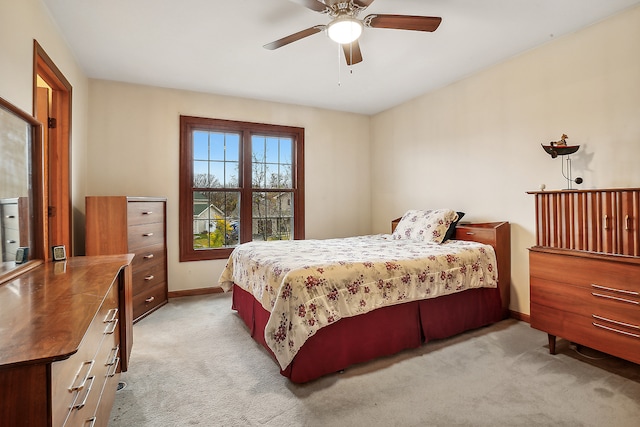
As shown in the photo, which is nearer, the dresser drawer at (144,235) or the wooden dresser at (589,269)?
the wooden dresser at (589,269)

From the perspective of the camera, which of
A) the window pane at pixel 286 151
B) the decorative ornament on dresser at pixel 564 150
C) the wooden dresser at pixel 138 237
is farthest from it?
the window pane at pixel 286 151

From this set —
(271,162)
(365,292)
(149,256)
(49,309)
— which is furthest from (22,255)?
(271,162)

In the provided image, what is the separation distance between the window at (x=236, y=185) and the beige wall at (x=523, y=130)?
162 centimetres

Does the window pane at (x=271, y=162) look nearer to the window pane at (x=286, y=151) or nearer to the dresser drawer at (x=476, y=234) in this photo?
the window pane at (x=286, y=151)

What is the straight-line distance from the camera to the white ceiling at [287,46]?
7.91 feet

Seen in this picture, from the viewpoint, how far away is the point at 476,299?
2984 mm

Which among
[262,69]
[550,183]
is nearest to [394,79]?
[262,69]

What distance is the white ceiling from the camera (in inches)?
95.0

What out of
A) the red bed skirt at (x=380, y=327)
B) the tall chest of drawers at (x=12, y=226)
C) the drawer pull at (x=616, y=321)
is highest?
the tall chest of drawers at (x=12, y=226)

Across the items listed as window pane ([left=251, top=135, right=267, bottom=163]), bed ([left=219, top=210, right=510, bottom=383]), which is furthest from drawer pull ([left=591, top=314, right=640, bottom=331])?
window pane ([left=251, top=135, right=267, bottom=163])

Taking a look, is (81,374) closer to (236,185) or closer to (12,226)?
(12,226)

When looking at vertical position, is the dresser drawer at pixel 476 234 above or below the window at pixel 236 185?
below

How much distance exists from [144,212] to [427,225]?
9.83ft

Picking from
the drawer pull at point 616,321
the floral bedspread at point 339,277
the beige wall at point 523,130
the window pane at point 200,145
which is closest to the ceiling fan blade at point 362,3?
the floral bedspread at point 339,277
